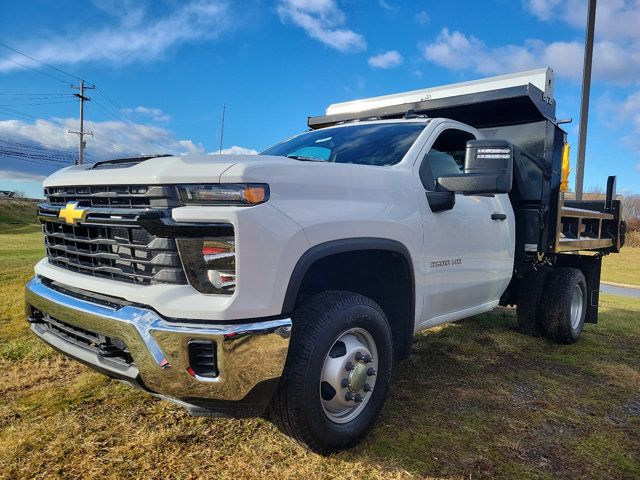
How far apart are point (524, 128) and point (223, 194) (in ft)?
12.0

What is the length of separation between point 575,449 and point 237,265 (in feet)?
7.56

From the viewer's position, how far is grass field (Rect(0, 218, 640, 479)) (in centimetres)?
246

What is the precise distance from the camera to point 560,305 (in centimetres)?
516

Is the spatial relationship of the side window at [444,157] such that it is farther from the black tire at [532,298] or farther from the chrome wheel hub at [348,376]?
the black tire at [532,298]

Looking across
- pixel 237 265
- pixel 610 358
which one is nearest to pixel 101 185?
pixel 237 265

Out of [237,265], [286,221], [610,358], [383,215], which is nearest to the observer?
[237,265]

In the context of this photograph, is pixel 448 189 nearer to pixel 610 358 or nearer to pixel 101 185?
pixel 101 185

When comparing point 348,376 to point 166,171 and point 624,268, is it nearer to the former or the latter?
point 166,171

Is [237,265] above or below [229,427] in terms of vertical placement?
above

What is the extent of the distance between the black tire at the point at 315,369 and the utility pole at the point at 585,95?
343 inches

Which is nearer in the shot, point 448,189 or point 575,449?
point 575,449

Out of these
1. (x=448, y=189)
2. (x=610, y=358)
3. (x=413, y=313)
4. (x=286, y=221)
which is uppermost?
(x=448, y=189)

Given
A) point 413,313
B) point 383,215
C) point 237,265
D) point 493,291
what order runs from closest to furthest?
point 237,265 → point 383,215 → point 413,313 → point 493,291

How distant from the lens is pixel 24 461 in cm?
240
